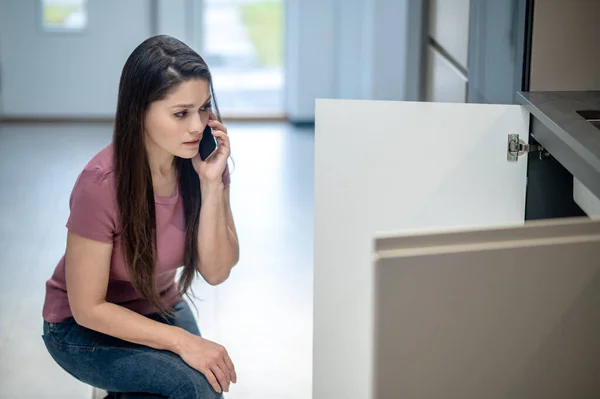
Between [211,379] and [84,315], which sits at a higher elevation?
[84,315]

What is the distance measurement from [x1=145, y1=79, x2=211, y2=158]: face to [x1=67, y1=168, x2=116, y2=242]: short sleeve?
5.2 inches

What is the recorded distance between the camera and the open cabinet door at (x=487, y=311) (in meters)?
1.12

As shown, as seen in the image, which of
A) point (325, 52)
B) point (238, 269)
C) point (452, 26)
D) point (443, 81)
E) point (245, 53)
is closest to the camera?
point (452, 26)

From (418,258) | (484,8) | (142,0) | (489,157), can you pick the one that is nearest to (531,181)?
(489,157)

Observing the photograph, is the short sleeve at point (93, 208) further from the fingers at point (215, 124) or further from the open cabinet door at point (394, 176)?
the open cabinet door at point (394, 176)

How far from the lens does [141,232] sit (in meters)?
1.69

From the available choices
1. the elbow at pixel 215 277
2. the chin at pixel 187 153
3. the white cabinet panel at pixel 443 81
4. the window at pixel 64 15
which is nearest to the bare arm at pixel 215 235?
the elbow at pixel 215 277

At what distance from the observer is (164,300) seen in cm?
189

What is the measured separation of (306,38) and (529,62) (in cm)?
535

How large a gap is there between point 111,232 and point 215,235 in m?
0.24

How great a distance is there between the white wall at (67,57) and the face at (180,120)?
237 inches

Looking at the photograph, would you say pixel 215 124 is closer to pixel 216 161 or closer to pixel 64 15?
pixel 216 161

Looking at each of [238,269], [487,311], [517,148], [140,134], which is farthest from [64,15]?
[487,311]

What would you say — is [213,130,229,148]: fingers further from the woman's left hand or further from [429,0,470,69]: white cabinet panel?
[429,0,470,69]: white cabinet panel
